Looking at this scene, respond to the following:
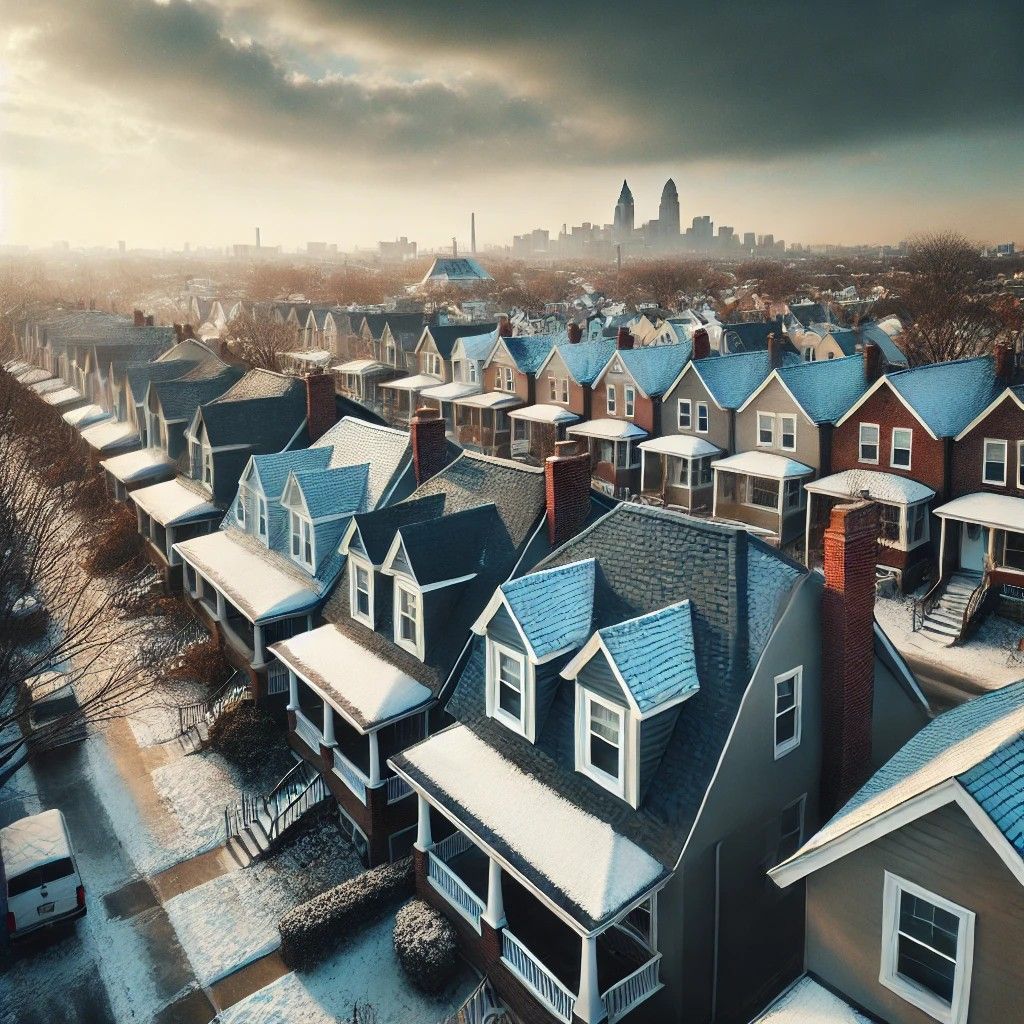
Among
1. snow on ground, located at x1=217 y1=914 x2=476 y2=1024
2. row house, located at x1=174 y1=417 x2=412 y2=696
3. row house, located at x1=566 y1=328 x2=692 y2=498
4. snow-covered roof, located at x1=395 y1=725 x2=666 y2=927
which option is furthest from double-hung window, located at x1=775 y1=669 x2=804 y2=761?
row house, located at x1=566 y1=328 x2=692 y2=498

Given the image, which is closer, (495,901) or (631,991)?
(631,991)

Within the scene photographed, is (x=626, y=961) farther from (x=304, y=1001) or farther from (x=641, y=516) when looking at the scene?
(x=641, y=516)

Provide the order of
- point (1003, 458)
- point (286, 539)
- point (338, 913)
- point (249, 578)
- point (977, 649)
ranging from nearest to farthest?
point (338, 913) < point (249, 578) < point (286, 539) < point (977, 649) < point (1003, 458)

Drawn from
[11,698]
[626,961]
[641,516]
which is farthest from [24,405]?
[626,961]

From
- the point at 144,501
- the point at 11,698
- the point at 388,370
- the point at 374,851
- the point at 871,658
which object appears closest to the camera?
the point at 871,658

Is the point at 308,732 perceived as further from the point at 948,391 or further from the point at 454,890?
the point at 948,391

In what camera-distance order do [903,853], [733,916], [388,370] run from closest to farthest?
[903,853]
[733,916]
[388,370]

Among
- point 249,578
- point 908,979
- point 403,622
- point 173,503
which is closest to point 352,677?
point 403,622
